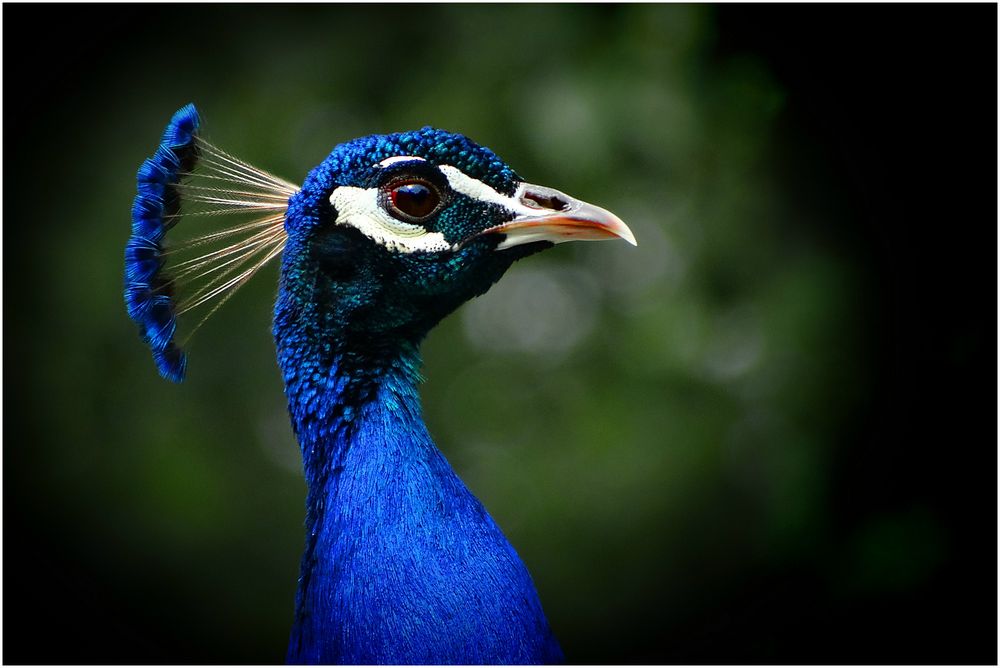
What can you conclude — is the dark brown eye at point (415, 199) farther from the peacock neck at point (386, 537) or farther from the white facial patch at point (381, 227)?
the peacock neck at point (386, 537)

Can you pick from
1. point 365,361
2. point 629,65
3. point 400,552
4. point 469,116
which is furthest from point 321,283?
point 629,65

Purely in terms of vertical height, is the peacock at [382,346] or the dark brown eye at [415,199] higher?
the dark brown eye at [415,199]

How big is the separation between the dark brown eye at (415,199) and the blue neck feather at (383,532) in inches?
7.2

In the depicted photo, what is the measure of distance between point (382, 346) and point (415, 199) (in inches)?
9.0

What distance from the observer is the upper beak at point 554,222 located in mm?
1237

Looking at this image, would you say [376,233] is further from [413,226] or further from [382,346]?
[382,346]

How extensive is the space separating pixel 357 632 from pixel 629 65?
74.7 inches

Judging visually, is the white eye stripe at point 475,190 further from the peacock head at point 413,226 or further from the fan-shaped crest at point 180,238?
the fan-shaped crest at point 180,238

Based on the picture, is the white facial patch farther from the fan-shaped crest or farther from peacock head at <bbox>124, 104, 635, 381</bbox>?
the fan-shaped crest

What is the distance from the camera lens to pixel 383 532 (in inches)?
47.4

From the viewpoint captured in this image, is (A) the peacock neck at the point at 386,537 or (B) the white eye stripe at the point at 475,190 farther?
(B) the white eye stripe at the point at 475,190

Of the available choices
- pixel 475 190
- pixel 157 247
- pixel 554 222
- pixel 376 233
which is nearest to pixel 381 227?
pixel 376 233

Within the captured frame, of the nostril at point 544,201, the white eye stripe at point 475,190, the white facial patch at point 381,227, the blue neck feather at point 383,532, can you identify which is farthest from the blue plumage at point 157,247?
the nostril at point 544,201

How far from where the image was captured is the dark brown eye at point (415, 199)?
1.28 metres
